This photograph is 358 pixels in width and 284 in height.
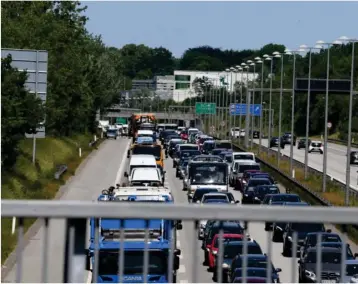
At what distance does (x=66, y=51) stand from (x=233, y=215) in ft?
199

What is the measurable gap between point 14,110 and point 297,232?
127ft

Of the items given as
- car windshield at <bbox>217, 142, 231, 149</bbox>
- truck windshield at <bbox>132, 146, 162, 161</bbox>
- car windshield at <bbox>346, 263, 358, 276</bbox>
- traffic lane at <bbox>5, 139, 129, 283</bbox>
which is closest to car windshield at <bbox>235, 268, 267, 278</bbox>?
car windshield at <bbox>346, 263, 358, 276</bbox>

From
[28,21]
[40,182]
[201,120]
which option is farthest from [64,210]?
[201,120]

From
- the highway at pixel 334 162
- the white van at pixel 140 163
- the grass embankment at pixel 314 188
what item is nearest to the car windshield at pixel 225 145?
the highway at pixel 334 162

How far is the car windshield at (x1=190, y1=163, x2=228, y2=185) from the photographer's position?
170ft

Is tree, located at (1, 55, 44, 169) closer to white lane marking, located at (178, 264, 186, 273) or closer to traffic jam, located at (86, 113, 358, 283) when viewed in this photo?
traffic jam, located at (86, 113, 358, 283)

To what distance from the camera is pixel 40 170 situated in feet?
180

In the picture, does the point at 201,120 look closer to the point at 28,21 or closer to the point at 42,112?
the point at 28,21

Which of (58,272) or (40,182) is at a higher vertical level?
(58,272)

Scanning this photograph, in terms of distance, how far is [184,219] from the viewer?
6246mm

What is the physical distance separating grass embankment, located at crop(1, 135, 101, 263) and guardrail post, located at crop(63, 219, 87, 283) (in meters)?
30.0

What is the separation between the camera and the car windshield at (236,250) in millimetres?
6781

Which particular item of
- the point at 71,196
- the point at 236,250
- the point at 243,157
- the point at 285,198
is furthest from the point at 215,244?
the point at 243,157

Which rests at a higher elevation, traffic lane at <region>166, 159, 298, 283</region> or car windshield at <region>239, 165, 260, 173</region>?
traffic lane at <region>166, 159, 298, 283</region>
